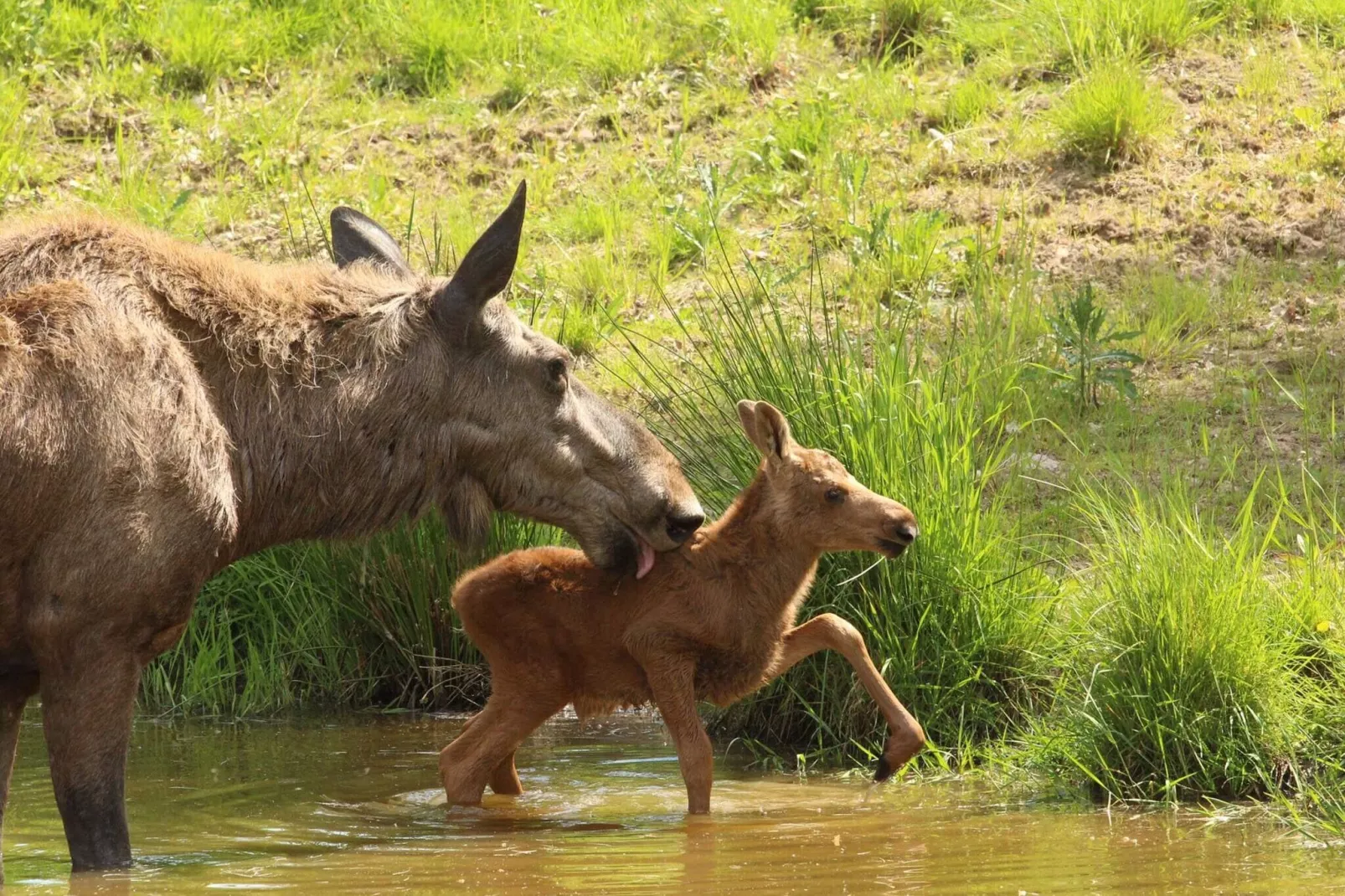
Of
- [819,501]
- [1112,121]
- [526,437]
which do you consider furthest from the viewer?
[1112,121]

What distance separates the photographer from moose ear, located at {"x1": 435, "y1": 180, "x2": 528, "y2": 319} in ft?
19.7

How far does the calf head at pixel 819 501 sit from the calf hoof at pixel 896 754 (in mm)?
704

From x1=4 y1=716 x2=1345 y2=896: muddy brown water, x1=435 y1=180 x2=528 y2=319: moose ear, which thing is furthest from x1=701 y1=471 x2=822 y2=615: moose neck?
x1=435 y1=180 x2=528 y2=319: moose ear

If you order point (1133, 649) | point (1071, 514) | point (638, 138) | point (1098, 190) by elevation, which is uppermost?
point (638, 138)

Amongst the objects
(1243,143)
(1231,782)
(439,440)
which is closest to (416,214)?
(1243,143)

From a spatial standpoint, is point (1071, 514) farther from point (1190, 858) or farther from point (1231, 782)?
point (1190, 858)

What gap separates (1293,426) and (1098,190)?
2.97 meters

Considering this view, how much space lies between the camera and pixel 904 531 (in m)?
6.85

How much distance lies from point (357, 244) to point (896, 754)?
108 inches

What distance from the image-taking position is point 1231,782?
6.31 m

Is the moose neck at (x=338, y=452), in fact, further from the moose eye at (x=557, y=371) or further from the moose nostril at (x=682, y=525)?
the moose nostril at (x=682, y=525)

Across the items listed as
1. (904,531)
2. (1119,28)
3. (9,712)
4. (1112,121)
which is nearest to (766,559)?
(904,531)

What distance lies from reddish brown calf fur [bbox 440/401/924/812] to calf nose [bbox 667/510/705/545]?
49 cm

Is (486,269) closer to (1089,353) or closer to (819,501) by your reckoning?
(819,501)
